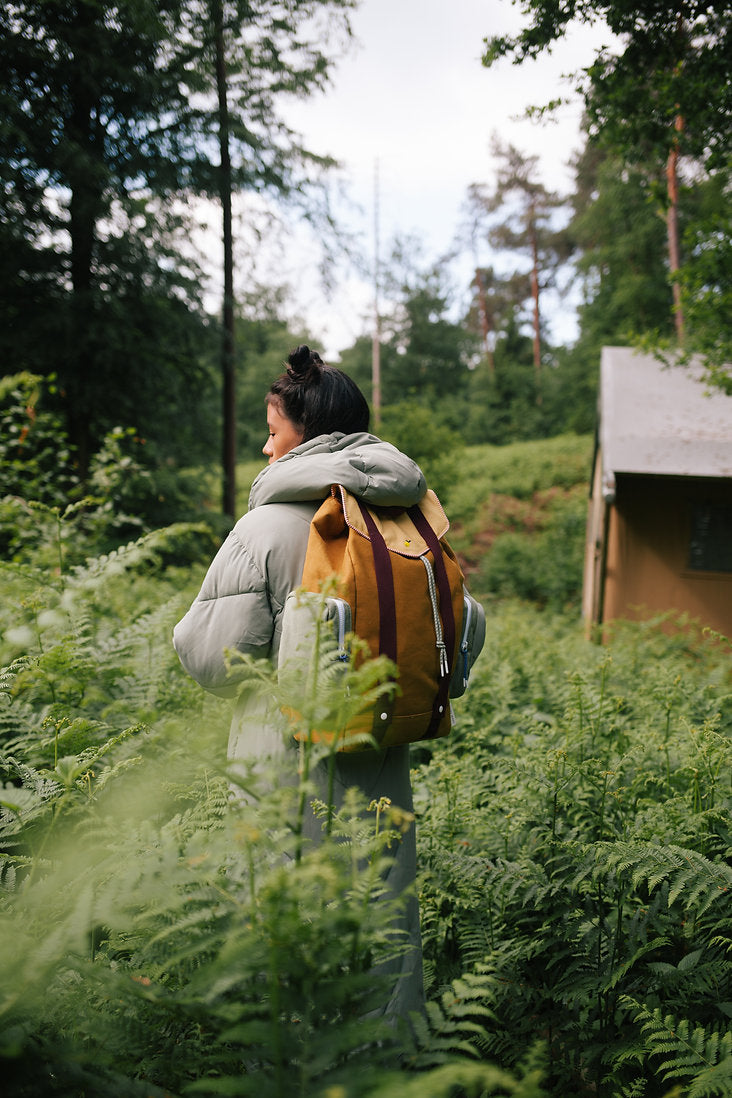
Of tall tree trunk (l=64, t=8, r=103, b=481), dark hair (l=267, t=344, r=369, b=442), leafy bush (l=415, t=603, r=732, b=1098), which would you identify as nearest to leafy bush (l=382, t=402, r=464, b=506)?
tall tree trunk (l=64, t=8, r=103, b=481)

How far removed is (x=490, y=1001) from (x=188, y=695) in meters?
1.97

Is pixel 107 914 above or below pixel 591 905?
above

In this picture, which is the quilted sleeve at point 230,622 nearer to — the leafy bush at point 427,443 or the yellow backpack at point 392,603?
the yellow backpack at point 392,603

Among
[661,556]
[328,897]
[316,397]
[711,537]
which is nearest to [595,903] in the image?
[328,897]

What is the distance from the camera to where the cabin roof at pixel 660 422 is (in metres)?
9.27

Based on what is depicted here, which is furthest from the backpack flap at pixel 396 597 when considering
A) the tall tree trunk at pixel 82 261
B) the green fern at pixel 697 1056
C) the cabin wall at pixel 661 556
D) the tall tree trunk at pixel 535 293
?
the tall tree trunk at pixel 535 293

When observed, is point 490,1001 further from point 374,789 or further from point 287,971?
point 287,971

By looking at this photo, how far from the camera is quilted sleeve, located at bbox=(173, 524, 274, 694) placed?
5.99ft

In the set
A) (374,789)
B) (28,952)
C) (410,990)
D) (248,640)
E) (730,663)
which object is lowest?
(730,663)

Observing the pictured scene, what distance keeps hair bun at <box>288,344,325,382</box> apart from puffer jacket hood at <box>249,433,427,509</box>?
0.84 feet

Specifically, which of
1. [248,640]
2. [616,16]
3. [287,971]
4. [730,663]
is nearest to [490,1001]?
[248,640]

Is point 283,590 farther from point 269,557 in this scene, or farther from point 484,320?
point 484,320

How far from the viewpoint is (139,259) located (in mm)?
11391

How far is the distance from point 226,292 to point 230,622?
1390cm
